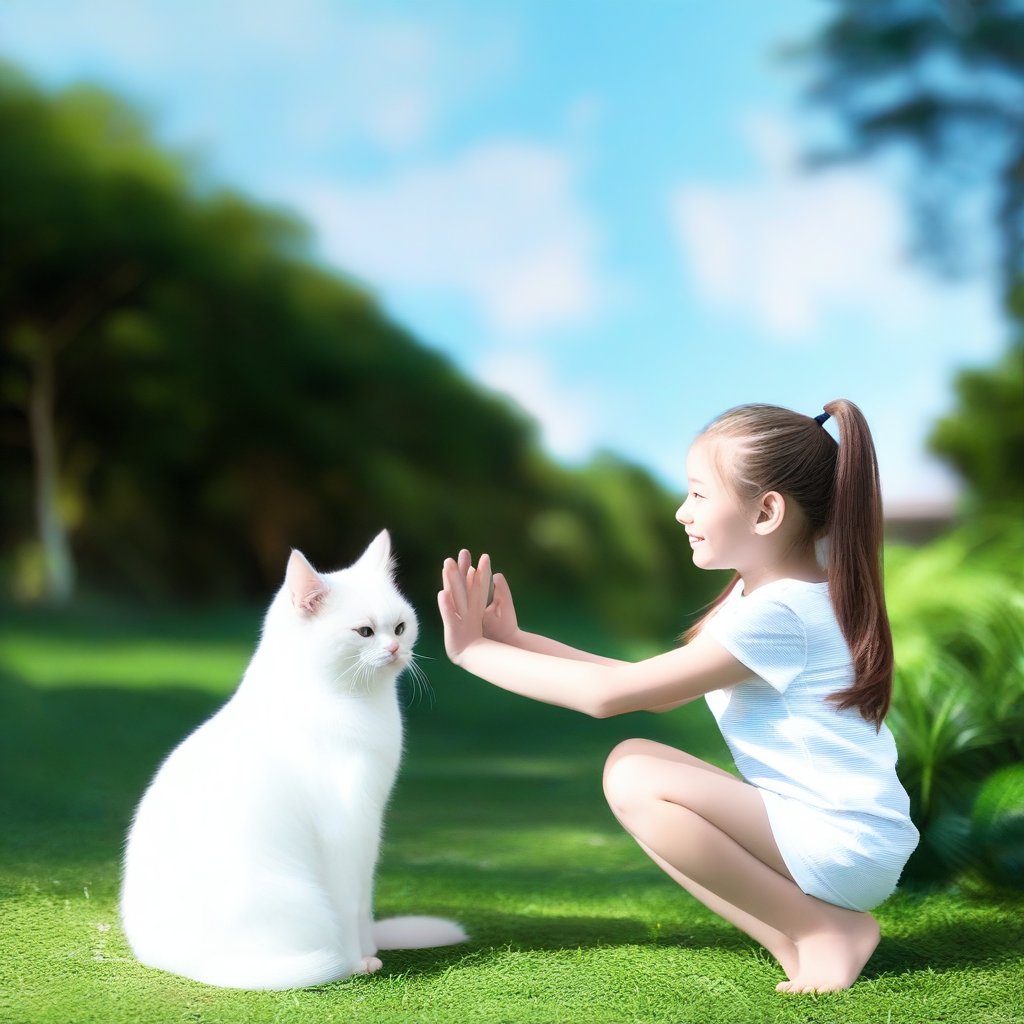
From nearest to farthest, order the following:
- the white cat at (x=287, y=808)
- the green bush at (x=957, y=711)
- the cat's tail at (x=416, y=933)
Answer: the white cat at (x=287, y=808)
the cat's tail at (x=416, y=933)
the green bush at (x=957, y=711)

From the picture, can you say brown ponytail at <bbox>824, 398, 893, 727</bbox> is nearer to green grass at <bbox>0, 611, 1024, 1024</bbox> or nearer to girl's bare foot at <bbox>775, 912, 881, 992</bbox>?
girl's bare foot at <bbox>775, 912, 881, 992</bbox>

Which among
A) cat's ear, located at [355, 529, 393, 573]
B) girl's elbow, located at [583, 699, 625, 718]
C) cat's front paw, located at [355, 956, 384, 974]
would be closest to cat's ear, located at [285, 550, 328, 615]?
cat's ear, located at [355, 529, 393, 573]

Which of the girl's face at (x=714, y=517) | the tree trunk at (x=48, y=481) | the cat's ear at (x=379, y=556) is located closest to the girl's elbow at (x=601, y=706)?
the girl's face at (x=714, y=517)

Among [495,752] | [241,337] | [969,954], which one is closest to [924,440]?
[495,752]

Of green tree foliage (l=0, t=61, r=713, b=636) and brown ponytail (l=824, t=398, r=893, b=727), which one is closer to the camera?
brown ponytail (l=824, t=398, r=893, b=727)

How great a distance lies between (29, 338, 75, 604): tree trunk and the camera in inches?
205

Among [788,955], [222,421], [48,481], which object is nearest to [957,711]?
[788,955]

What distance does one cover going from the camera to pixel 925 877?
2174mm

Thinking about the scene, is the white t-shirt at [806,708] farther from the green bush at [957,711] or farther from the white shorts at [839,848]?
the green bush at [957,711]

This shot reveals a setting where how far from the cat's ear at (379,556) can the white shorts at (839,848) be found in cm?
61

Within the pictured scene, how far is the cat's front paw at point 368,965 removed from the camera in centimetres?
164

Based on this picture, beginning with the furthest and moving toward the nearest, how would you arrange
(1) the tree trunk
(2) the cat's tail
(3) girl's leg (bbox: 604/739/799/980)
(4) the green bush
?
1. (1) the tree trunk
2. (4) the green bush
3. (2) the cat's tail
4. (3) girl's leg (bbox: 604/739/799/980)

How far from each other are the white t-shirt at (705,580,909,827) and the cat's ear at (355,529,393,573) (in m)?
0.47

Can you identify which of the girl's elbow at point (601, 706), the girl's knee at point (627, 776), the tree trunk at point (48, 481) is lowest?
the girl's knee at point (627, 776)
